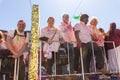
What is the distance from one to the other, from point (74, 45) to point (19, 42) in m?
1.12

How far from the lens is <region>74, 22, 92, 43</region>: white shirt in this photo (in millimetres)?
6312

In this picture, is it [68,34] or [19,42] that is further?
[68,34]

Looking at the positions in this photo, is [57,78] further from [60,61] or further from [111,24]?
[111,24]

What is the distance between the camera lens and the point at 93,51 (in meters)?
6.34

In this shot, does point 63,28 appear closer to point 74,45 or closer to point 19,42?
point 74,45

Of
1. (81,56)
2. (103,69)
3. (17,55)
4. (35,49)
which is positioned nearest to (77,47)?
(81,56)

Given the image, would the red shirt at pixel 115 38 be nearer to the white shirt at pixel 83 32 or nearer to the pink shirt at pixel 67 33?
the white shirt at pixel 83 32

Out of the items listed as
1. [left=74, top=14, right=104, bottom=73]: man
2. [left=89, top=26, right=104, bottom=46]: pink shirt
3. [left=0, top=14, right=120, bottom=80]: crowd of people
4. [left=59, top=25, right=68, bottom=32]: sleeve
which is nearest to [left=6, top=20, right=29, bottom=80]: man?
[left=0, top=14, right=120, bottom=80]: crowd of people

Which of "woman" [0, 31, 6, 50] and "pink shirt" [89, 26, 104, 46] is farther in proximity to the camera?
"pink shirt" [89, 26, 104, 46]

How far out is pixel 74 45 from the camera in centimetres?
627

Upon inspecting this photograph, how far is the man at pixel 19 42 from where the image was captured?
5828 mm

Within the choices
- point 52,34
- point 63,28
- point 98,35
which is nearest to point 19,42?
point 52,34

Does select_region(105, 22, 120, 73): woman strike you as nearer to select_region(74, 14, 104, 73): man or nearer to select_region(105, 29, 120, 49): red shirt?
select_region(105, 29, 120, 49): red shirt

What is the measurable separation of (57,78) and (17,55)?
89 centimetres
